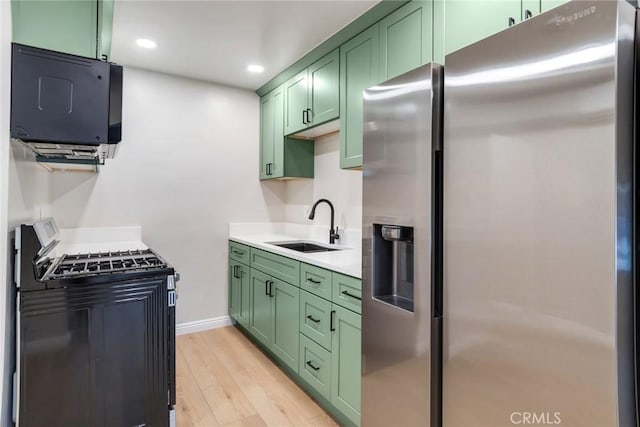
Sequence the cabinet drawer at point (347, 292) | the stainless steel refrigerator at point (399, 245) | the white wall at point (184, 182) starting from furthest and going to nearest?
the white wall at point (184, 182) → the cabinet drawer at point (347, 292) → the stainless steel refrigerator at point (399, 245)

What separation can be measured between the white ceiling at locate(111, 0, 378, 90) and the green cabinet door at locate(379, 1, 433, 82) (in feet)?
0.64

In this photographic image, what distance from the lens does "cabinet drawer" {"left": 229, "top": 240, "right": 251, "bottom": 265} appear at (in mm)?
3039

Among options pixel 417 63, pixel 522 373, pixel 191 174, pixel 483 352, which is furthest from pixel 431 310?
pixel 191 174

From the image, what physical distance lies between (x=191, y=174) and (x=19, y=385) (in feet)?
6.97

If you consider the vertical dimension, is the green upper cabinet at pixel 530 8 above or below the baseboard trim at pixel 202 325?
above

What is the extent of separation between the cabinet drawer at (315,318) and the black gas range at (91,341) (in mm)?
789

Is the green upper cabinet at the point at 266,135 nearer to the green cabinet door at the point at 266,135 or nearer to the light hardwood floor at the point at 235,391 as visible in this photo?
the green cabinet door at the point at 266,135

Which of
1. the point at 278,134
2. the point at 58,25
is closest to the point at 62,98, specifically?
the point at 58,25

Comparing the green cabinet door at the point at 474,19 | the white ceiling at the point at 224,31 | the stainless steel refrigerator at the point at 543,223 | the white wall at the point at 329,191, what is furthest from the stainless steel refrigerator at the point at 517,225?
the white wall at the point at 329,191

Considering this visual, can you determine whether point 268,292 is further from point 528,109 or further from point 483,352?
point 528,109

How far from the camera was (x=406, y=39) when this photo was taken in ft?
5.99

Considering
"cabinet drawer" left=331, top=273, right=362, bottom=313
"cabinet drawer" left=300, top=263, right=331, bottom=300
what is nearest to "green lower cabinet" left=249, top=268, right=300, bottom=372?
"cabinet drawer" left=300, top=263, right=331, bottom=300

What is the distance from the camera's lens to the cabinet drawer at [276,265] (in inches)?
89.7

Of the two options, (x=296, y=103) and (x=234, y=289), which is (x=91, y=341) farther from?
(x=296, y=103)
